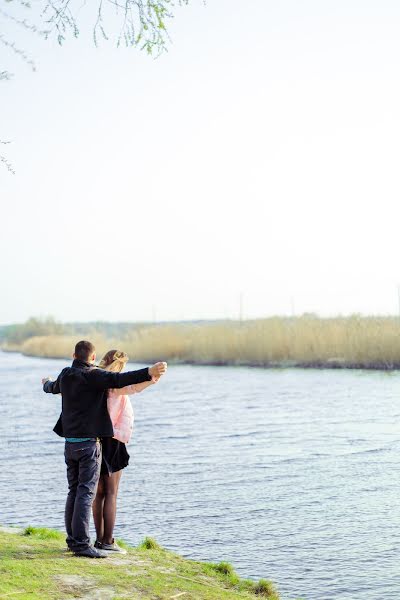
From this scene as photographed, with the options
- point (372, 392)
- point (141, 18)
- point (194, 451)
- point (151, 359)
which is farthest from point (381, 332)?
point (141, 18)

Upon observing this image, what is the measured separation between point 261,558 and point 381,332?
77.4 ft

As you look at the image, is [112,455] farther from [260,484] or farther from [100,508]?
[260,484]

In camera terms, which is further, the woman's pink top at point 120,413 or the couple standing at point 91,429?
the woman's pink top at point 120,413

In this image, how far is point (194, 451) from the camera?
14.7 metres

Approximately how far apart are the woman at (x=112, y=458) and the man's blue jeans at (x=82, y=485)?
173 millimetres

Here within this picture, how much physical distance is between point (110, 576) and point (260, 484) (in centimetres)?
550

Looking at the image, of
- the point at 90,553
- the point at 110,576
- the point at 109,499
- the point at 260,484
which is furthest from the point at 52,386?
the point at 260,484

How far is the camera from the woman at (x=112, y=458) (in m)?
6.89

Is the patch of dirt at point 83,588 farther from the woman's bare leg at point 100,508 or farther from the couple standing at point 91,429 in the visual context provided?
the woman's bare leg at point 100,508

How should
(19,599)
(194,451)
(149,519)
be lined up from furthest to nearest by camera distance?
(194,451)
(149,519)
(19,599)

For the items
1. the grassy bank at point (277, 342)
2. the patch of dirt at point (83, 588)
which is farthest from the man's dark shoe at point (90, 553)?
the grassy bank at point (277, 342)

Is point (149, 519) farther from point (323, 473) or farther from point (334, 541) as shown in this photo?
point (323, 473)

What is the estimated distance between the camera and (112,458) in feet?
22.6

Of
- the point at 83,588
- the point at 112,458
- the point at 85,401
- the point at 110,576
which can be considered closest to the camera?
the point at 83,588
